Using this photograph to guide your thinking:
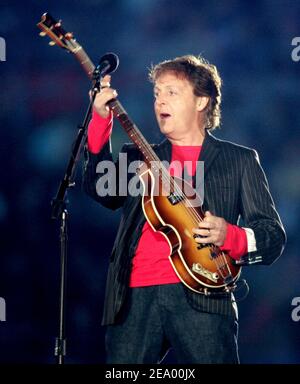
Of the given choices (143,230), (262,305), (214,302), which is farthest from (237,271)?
(262,305)

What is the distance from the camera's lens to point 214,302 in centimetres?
282

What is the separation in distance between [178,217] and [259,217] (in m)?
0.33

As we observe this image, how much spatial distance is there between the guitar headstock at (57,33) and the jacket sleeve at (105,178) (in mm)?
426

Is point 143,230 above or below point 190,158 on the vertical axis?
below

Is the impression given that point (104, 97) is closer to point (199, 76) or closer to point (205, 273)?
point (199, 76)

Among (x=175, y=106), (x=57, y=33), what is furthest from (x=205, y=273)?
(x=57, y=33)

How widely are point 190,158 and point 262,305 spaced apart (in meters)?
1.36

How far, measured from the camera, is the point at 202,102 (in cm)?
339

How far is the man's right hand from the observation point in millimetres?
2895

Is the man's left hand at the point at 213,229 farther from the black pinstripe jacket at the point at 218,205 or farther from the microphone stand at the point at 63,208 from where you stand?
the microphone stand at the point at 63,208

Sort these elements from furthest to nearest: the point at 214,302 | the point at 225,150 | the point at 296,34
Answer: the point at 296,34 → the point at 225,150 → the point at 214,302

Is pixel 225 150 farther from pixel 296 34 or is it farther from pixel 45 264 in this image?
pixel 45 264

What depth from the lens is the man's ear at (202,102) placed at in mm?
3369
